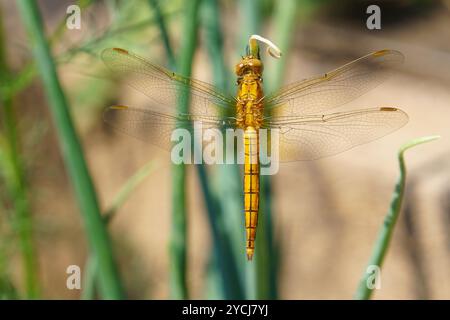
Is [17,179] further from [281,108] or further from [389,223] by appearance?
[389,223]

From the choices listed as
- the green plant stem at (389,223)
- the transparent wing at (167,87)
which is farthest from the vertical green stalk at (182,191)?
the green plant stem at (389,223)

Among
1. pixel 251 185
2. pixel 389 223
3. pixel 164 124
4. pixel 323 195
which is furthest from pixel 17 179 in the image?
pixel 323 195

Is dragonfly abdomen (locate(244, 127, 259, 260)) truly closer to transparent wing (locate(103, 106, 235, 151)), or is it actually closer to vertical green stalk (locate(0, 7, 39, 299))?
transparent wing (locate(103, 106, 235, 151))

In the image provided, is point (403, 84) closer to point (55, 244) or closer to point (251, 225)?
point (55, 244)

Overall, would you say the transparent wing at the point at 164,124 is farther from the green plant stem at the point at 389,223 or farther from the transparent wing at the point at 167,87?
the green plant stem at the point at 389,223

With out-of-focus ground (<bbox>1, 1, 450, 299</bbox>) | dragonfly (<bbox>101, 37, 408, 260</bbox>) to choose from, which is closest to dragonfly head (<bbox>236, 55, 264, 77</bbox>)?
dragonfly (<bbox>101, 37, 408, 260</bbox>)
